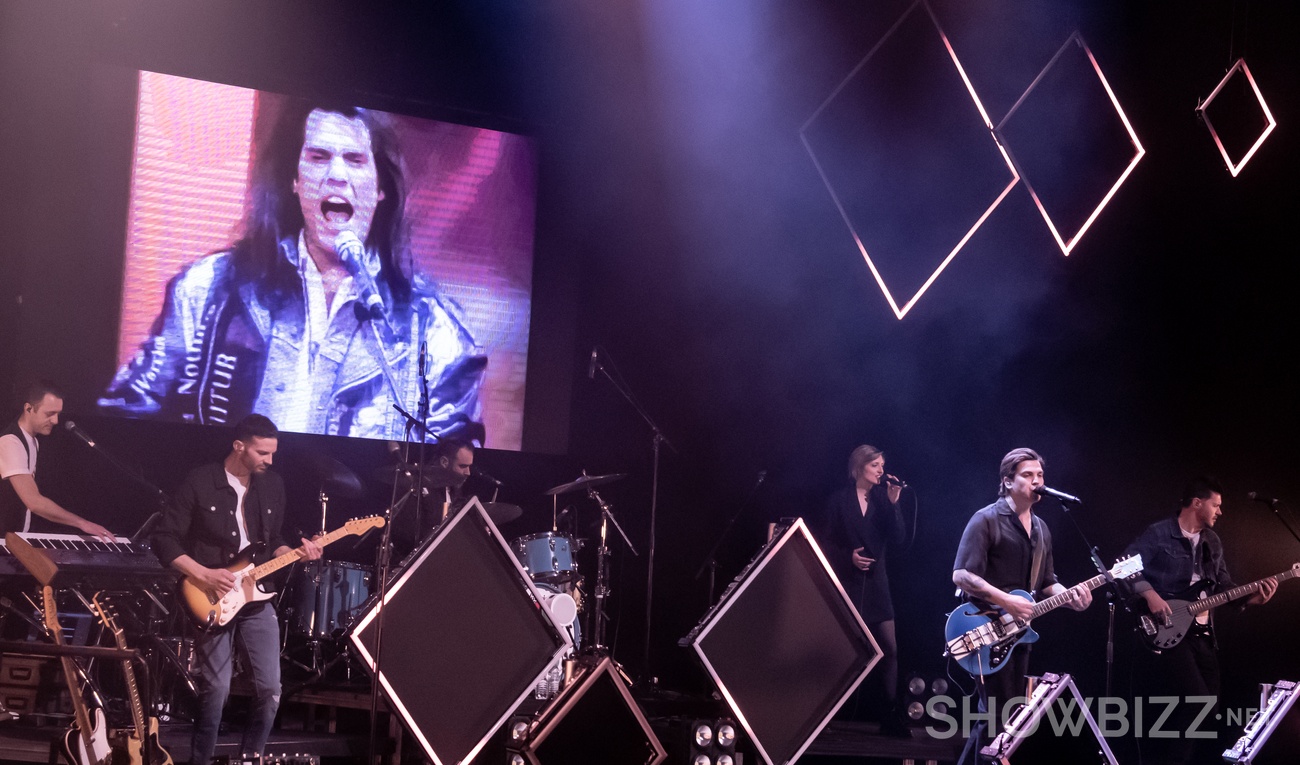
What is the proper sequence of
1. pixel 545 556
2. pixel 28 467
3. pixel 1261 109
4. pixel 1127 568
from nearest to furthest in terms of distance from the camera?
pixel 28 467 → pixel 1127 568 → pixel 545 556 → pixel 1261 109

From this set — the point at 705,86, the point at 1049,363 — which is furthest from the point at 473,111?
the point at 1049,363

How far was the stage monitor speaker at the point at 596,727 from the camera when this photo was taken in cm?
552

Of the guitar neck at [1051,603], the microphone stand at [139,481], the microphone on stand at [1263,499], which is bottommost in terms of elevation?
the guitar neck at [1051,603]

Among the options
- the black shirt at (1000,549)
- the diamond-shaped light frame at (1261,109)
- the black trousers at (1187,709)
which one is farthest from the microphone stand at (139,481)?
the diamond-shaped light frame at (1261,109)

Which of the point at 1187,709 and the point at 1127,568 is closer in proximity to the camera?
the point at 1127,568

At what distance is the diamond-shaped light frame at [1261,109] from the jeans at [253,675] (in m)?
7.56

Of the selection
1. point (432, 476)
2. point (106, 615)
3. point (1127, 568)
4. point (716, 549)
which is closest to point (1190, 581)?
point (1127, 568)

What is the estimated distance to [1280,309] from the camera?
913 cm

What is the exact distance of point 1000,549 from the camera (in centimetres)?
690

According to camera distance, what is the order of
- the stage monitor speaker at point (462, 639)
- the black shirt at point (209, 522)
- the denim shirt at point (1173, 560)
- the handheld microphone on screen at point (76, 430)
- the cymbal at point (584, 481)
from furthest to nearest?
the cymbal at point (584, 481) < the denim shirt at point (1173, 560) < the handheld microphone on screen at point (76, 430) < the black shirt at point (209, 522) < the stage monitor speaker at point (462, 639)

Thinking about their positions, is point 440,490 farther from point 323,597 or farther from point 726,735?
point 726,735

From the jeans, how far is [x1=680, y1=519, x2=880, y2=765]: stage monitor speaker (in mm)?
2195

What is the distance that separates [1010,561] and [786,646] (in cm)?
166

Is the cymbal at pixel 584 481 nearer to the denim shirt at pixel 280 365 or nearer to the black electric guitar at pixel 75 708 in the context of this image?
the denim shirt at pixel 280 365
